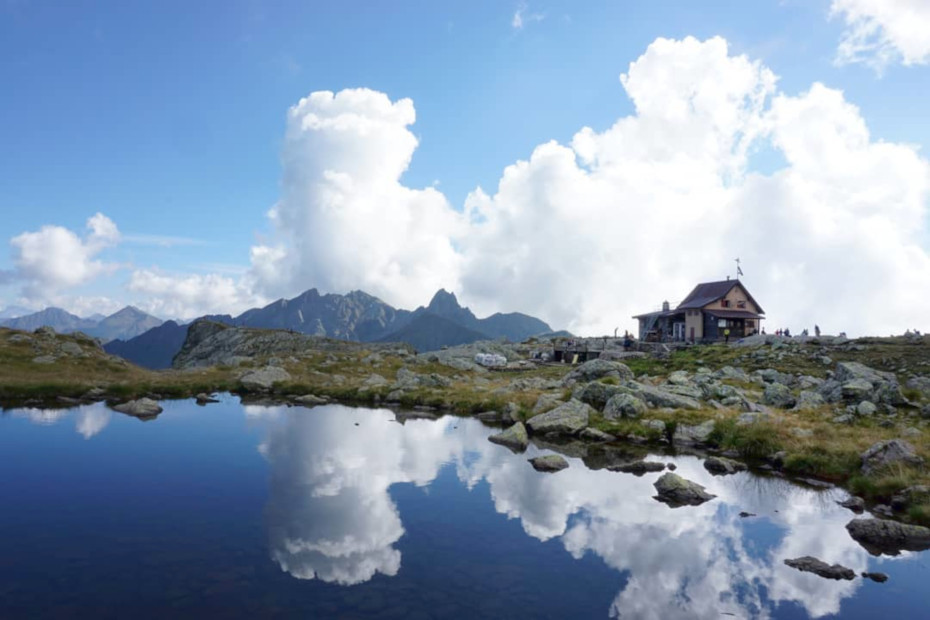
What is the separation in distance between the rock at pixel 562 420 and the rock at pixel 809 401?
16514 millimetres

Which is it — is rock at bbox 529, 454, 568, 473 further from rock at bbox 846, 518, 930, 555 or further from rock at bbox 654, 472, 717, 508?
rock at bbox 846, 518, 930, 555

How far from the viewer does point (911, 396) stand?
39594 mm

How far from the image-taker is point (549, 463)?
103 ft

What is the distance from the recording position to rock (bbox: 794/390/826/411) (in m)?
39.8

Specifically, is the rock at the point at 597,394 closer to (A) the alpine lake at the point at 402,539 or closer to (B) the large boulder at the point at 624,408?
(B) the large boulder at the point at 624,408

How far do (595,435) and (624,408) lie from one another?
4851 mm

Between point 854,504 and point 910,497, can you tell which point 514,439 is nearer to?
point 854,504

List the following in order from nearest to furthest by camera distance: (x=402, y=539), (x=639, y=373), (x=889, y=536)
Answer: (x=402, y=539) < (x=889, y=536) < (x=639, y=373)

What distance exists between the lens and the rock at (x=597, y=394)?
4558 cm

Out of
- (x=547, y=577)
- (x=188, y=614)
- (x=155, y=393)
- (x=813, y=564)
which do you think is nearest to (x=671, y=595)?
(x=547, y=577)

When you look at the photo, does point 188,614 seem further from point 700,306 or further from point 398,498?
point 700,306

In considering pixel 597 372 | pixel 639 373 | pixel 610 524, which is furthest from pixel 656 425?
pixel 639 373

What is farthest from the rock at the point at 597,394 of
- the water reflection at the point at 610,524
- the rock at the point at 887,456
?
the rock at the point at 887,456

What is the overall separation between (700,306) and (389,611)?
99.7m
